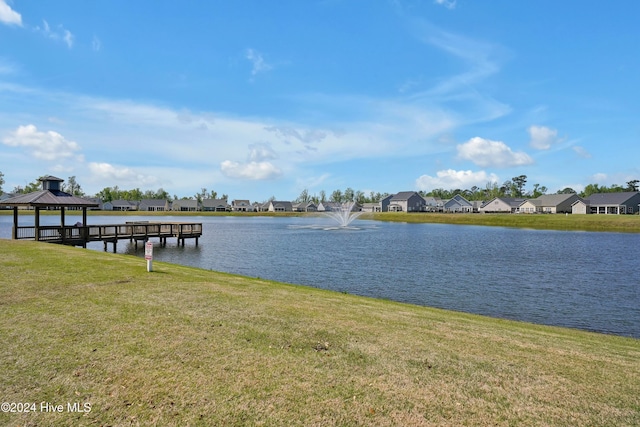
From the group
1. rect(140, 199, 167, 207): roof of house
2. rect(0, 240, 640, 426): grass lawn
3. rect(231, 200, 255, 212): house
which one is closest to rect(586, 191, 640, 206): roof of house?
rect(0, 240, 640, 426): grass lawn

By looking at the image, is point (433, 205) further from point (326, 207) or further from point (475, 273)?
point (475, 273)

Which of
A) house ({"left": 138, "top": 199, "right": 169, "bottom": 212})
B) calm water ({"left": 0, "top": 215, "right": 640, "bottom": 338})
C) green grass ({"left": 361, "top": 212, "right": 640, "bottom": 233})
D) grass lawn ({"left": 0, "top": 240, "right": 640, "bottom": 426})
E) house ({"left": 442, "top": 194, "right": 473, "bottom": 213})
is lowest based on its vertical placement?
calm water ({"left": 0, "top": 215, "right": 640, "bottom": 338})

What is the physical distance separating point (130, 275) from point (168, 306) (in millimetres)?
5027

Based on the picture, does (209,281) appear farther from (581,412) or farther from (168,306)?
(581,412)

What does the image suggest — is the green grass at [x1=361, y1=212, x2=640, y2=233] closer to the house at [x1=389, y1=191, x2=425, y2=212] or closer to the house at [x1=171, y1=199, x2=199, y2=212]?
the house at [x1=389, y1=191, x2=425, y2=212]

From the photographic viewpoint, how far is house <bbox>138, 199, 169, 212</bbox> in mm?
160625

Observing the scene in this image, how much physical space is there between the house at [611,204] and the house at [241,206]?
129101 millimetres

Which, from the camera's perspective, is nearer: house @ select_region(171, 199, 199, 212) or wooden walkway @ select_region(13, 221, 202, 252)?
wooden walkway @ select_region(13, 221, 202, 252)

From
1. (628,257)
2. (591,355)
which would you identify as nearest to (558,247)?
(628,257)

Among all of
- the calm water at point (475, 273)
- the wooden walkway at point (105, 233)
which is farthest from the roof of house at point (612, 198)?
the wooden walkway at point (105, 233)

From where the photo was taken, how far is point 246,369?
20.2ft

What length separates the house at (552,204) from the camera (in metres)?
110

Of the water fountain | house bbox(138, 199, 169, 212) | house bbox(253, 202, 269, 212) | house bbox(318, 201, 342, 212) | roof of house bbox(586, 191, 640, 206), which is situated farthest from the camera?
house bbox(253, 202, 269, 212)

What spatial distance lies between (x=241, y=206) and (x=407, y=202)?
8261cm
